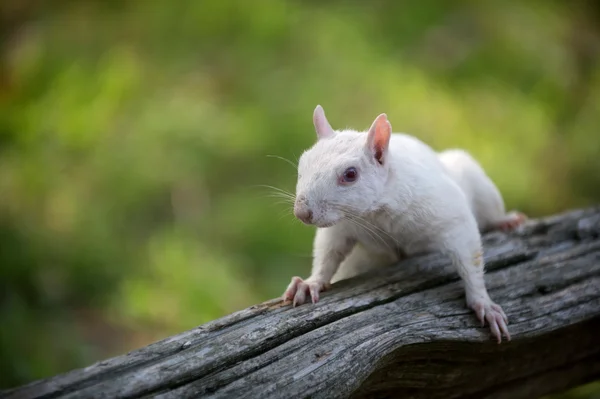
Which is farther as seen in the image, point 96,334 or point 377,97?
point 377,97

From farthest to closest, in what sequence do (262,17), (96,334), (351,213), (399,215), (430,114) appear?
(262,17) → (430,114) → (96,334) → (399,215) → (351,213)

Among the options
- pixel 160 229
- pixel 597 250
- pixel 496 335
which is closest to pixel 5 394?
pixel 496 335

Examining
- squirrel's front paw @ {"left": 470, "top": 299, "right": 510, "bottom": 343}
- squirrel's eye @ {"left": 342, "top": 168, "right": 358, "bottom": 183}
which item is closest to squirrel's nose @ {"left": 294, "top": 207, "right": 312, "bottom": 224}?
squirrel's eye @ {"left": 342, "top": 168, "right": 358, "bottom": 183}

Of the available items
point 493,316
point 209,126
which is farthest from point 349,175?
point 209,126

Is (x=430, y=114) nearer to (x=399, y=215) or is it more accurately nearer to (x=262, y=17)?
(x=262, y=17)

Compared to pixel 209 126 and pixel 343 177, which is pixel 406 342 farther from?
pixel 209 126

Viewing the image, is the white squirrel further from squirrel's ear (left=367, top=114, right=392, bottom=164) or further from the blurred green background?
the blurred green background
